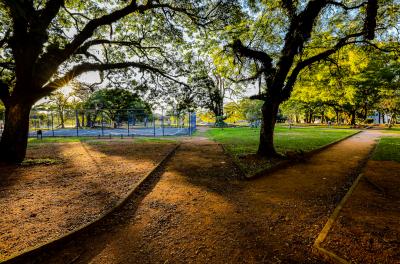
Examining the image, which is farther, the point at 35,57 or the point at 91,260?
the point at 35,57

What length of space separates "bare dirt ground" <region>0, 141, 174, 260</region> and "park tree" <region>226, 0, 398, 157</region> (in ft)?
18.2

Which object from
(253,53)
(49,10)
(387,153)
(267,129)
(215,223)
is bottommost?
(215,223)

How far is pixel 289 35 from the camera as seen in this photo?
8.37 metres

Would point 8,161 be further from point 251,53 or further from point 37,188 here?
point 251,53

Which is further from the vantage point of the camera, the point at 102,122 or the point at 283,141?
the point at 102,122

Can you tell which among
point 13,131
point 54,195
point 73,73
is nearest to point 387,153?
point 54,195

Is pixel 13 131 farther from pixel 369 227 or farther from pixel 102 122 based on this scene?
pixel 102 122

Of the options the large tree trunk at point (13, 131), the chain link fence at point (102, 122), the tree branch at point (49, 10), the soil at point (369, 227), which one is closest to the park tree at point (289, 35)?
the soil at point (369, 227)

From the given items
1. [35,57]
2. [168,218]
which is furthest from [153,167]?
[35,57]

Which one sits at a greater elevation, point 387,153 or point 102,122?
point 102,122

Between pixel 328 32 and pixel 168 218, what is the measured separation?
11.9 m

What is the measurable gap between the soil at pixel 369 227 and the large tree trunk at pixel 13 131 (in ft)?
32.0

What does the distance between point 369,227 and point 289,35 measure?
294 inches

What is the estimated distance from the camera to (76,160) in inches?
342
